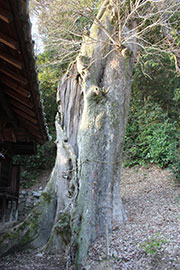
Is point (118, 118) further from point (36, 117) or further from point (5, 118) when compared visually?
point (5, 118)

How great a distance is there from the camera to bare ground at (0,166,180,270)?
3188 millimetres

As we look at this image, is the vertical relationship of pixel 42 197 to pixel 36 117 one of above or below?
below

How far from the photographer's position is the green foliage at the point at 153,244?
3.29m

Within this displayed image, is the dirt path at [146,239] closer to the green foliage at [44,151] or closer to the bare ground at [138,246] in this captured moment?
the bare ground at [138,246]

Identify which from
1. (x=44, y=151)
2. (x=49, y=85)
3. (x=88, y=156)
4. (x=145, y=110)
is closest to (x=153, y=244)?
(x=88, y=156)

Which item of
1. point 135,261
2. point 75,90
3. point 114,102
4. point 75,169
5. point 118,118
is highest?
point 75,90

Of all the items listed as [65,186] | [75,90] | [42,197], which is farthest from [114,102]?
[42,197]

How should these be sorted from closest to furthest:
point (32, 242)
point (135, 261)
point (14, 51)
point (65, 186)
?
point (14, 51)
point (135, 261)
point (32, 242)
point (65, 186)

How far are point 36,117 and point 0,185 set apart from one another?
322 centimetres

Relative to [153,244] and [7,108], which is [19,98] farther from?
[153,244]

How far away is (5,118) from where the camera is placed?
185 inches

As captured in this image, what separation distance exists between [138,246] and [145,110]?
762 cm

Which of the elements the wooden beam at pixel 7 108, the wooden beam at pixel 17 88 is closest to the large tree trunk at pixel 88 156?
the wooden beam at pixel 7 108

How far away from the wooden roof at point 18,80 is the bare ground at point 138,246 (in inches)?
96.7
